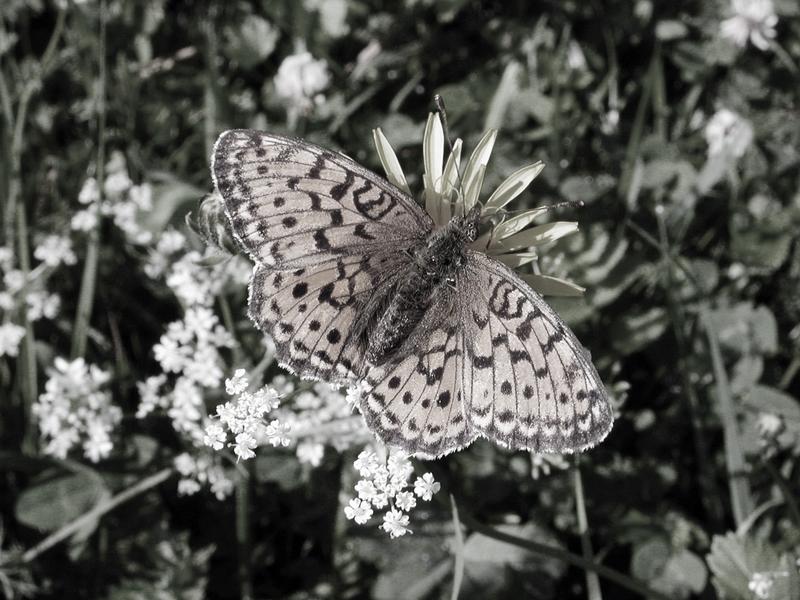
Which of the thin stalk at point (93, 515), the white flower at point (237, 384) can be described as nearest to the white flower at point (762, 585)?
the white flower at point (237, 384)

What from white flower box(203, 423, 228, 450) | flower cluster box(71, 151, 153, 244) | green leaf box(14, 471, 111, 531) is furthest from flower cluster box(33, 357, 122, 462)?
white flower box(203, 423, 228, 450)

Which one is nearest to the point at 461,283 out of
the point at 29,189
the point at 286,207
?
the point at 286,207

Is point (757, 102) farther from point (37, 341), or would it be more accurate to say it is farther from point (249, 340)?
point (37, 341)

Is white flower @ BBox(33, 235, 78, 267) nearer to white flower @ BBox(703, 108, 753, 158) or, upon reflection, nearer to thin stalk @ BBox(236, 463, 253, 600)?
thin stalk @ BBox(236, 463, 253, 600)

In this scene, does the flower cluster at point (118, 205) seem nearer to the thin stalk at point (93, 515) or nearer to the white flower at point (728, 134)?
the thin stalk at point (93, 515)

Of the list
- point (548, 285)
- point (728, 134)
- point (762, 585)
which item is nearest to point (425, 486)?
point (548, 285)

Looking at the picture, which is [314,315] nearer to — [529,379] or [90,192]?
[529,379]
